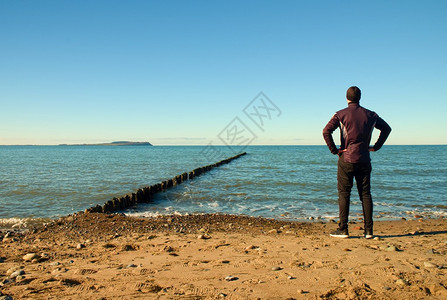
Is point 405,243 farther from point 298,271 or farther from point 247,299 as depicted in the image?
point 247,299

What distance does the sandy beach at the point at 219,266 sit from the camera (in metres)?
3.34

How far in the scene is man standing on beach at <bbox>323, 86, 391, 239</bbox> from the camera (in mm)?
5137

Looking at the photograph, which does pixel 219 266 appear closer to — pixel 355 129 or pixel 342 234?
pixel 342 234

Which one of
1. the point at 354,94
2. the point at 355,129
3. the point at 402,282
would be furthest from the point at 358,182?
the point at 402,282

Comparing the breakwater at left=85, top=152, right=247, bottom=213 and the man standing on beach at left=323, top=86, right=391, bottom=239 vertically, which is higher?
the man standing on beach at left=323, top=86, right=391, bottom=239

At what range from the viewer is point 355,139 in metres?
5.15

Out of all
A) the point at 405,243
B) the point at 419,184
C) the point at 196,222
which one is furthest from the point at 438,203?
the point at 196,222

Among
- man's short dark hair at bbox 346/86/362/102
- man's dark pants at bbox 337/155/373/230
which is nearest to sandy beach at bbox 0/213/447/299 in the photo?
man's dark pants at bbox 337/155/373/230

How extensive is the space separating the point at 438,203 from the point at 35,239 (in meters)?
14.1

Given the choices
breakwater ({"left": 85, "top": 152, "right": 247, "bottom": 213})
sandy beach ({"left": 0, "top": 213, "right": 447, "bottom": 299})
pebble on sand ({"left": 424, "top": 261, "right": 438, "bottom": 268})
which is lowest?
breakwater ({"left": 85, "top": 152, "right": 247, "bottom": 213})

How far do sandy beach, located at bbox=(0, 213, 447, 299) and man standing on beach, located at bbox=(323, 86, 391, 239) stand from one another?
3.56ft

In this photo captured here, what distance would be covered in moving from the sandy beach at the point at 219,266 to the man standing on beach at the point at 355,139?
42.7 inches

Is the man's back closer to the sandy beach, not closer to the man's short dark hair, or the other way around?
the man's short dark hair

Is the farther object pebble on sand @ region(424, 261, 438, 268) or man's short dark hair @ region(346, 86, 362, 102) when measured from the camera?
man's short dark hair @ region(346, 86, 362, 102)
